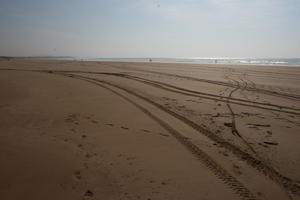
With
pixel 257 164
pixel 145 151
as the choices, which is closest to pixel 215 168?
pixel 257 164

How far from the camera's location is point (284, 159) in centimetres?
355

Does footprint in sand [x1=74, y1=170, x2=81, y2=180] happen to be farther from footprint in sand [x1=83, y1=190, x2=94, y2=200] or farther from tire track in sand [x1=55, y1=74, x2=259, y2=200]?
tire track in sand [x1=55, y1=74, x2=259, y2=200]

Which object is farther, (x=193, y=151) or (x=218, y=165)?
(x=193, y=151)

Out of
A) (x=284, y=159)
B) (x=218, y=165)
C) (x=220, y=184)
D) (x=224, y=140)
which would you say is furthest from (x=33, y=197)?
(x=284, y=159)

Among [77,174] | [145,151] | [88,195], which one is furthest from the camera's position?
[145,151]

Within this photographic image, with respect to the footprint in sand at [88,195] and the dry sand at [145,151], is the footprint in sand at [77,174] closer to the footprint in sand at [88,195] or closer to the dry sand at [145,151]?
the dry sand at [145,151]

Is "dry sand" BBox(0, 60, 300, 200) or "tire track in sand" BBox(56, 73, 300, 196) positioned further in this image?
"tire track in sand" BBox(56, 73, 300, 196)

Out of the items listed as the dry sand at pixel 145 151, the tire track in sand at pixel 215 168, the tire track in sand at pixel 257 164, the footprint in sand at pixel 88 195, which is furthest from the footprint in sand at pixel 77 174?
the tire track in sand at pixel 257 164

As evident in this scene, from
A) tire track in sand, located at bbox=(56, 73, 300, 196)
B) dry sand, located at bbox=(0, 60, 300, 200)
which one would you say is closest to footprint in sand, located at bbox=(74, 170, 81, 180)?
dry sand, located at bbox=(0, 60, 300, 200)

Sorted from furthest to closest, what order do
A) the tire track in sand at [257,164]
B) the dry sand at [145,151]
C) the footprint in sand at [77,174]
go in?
the tire track in sand at [257,164] → the footprint in sand at [77,174] → the dry sand at [145,151]

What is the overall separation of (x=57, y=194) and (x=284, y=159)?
3.95 meters

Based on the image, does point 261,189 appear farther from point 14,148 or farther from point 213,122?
point 14,148

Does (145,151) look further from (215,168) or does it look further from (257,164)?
(257,164)

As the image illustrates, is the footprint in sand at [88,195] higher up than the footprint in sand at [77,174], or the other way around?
the footprint in sand at [77,174]
